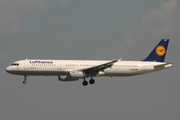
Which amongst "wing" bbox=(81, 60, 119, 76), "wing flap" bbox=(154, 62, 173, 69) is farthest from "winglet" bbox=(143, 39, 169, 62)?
"wing" bbox=(81, 60, 119, 76)

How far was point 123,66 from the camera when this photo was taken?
106m

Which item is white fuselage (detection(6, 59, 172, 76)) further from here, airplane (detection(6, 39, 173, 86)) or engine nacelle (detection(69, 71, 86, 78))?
engine nacelle (detection(69, 71, 86, 78))

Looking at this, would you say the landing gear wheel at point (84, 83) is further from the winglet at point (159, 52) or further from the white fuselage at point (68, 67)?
the winglet at point (159, 52)

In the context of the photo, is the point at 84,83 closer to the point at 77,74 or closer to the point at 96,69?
the point at 96,69

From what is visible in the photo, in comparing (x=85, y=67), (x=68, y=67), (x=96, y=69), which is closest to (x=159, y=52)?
(x=96, y=69)

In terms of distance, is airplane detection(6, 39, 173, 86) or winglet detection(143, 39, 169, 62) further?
winglet detection(143, 39, 169, 62)

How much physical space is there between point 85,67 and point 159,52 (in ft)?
56.6

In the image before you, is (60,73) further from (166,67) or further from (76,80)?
(166,67)

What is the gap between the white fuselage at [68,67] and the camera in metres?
99.6

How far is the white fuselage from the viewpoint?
327 ft

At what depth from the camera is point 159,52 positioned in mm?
113875

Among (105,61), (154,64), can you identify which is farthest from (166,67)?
(105,61)

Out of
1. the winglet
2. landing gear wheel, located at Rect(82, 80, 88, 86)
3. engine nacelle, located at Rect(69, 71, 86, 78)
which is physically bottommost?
landing gear wheel, located at Rect(82, 80, 88, 86)

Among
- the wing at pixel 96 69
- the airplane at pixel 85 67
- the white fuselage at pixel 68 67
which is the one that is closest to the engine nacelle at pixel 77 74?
the airplane at pixel 85 67
